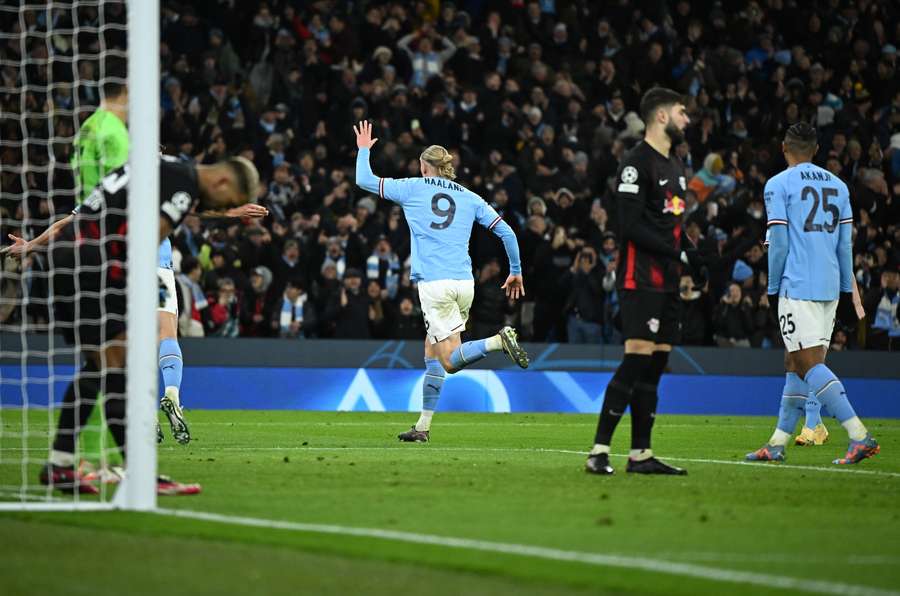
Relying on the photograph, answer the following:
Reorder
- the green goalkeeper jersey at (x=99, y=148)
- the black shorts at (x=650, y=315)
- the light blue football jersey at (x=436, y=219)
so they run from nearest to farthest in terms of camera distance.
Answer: the green goalkeeper jersey at (x=99, y=148), the black shorts at (x=650, y=315), the light blue football jersey at (x=436, y=219)

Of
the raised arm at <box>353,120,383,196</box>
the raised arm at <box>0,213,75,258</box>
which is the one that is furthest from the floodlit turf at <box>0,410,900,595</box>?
the raised arm at <box>353,120,383,196</box>

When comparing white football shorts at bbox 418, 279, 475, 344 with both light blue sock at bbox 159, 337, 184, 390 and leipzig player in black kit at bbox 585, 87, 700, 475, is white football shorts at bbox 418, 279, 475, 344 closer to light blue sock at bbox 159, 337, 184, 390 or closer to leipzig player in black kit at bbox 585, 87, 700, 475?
light blue sock at bbox 159, 337, 184, 390

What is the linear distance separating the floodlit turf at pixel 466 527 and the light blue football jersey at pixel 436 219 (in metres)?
2.11

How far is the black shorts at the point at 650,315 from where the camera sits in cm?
947

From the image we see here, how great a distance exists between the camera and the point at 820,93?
2759 centimetres

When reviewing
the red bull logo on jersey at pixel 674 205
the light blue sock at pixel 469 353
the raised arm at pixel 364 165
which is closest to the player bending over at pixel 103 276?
the red bull logo on jersey at pixel 674 205

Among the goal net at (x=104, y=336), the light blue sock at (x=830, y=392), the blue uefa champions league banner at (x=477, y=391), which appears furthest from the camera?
the blue uefa champions league banner at (x=477, y=391)

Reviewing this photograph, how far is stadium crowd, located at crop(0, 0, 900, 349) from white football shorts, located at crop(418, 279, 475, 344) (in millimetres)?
6414

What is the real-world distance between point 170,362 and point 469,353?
2.59m

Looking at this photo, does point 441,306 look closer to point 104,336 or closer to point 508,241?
point 508,241

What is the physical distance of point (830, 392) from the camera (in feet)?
35.5

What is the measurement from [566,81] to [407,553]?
808 inches

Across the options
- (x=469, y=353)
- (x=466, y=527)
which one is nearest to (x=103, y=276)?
(x=466, y=527)

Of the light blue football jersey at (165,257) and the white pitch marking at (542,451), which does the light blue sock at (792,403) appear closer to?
the white pitch marking at (542,451)
